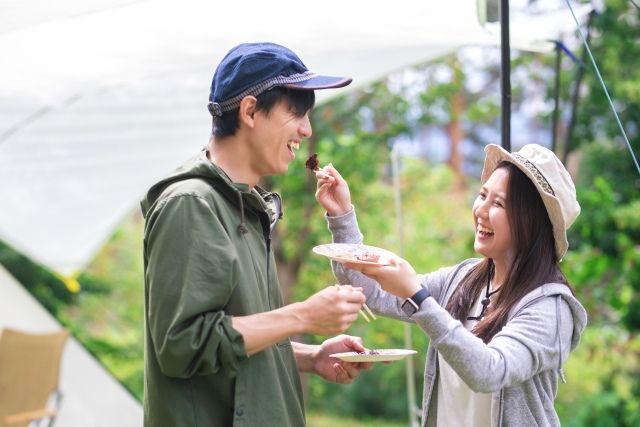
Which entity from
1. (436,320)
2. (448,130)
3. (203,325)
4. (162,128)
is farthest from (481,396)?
(448,130)

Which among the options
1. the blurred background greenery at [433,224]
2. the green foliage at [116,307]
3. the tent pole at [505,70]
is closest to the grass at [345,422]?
the blurred background greenery at [433,224]

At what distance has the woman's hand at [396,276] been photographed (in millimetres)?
1925

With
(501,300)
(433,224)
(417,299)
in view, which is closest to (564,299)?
(501,300)

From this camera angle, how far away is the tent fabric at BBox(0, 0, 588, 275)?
11.7 ft

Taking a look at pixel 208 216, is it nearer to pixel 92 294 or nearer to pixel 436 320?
pixel 436 320

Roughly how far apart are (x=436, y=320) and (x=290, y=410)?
36cm

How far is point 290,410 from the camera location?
6.50 ft

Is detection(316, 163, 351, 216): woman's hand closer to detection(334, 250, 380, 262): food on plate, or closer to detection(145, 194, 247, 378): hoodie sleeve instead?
detection(334, 250, 380, 262): food on plate

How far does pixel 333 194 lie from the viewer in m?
2.37

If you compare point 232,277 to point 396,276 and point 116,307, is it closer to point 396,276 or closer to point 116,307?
point 396,276

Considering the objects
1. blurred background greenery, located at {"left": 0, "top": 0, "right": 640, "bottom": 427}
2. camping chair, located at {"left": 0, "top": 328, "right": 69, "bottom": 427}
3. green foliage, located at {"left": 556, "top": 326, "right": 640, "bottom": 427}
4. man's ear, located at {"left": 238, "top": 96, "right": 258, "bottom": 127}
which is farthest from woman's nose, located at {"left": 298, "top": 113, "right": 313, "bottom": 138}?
green foliage, located at {"left": 556, "top": 326, "right": 640, "bottom": 427}

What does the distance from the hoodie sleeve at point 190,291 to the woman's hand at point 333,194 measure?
57 cm

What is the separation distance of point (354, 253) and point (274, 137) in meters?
0.30

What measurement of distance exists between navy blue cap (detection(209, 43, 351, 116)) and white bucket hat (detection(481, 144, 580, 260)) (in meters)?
0.51
